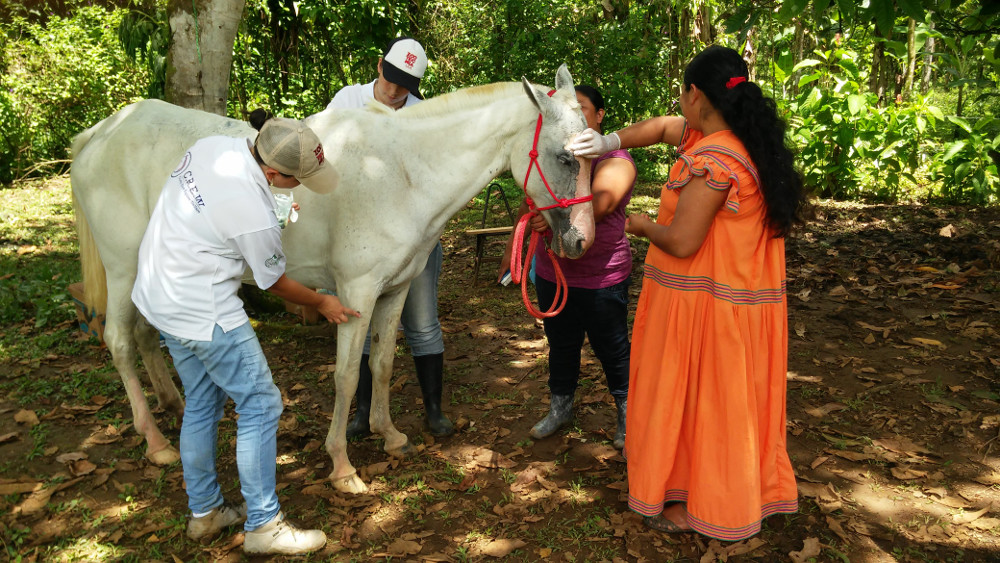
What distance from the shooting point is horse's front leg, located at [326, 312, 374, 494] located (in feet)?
11.4

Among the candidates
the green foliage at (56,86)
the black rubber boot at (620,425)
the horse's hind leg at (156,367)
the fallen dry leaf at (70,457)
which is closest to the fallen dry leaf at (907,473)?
the black rubber boot at (620,425)

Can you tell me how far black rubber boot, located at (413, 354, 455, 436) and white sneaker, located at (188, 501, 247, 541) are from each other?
4.28 feet

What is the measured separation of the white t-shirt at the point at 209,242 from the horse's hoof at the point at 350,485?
50.9 inches

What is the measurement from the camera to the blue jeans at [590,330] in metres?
3.58

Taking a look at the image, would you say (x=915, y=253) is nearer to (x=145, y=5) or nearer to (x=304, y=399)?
(x=304, y=399)

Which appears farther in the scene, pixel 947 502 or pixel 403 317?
pixel 403 317

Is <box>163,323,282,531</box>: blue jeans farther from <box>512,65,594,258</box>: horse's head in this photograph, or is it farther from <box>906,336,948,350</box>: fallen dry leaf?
<box>906,336,948,350</box>: fallen dry leaf

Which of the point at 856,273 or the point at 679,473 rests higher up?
the point at 856,273

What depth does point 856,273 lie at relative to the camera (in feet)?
22.2

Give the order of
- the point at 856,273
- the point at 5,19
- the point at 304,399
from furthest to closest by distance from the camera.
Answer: the point at 5,19, the point at 856,273, the point at 304,399

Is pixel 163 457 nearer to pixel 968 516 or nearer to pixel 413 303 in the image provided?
pixel 413 303

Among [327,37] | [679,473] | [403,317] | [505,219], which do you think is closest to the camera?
[679,473]

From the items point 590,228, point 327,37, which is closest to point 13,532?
point 590,228

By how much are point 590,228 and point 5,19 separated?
45.7ft
